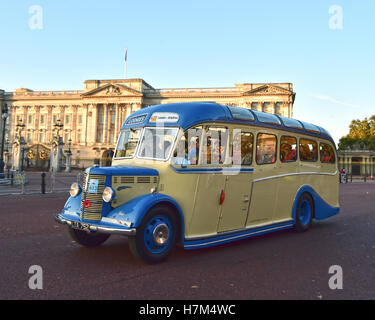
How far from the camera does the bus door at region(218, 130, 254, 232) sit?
6.45 m

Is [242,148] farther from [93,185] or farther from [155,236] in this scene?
[93,185]

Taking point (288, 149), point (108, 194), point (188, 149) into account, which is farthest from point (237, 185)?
point (108, 194)

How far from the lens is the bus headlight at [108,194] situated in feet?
17.1

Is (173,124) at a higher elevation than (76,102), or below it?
below

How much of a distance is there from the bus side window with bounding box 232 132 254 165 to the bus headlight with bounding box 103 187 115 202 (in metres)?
2.44

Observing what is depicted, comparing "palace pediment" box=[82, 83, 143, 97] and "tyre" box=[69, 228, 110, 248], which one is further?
"palace pediment" box=[82, 83, 143, 97]

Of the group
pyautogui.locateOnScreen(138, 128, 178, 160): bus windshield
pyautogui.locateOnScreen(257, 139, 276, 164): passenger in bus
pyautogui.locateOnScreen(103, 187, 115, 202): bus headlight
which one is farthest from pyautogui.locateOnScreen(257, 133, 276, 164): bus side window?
pyautogui.locateOnScreen(103, 187, 115, 202): bus headlight

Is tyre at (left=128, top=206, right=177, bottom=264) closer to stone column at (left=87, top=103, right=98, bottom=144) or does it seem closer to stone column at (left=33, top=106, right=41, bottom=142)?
stone column at (left=87, top=103, right=98, bottom=144)

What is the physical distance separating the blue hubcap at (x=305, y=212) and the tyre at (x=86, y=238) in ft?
15.8

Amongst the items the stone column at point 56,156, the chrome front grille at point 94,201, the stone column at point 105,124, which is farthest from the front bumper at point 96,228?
the stone column at point 105,124
